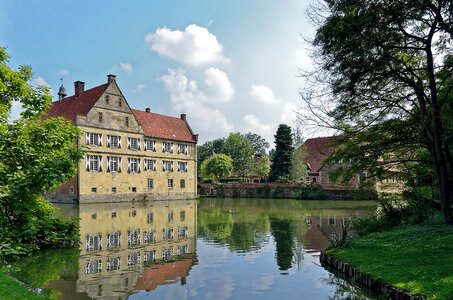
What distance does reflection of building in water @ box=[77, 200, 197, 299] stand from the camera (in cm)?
1062

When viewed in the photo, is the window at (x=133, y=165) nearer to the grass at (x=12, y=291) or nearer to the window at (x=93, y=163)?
the window at (x=93, y=163)

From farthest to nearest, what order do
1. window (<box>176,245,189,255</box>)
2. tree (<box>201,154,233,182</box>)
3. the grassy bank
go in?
tree (<box>201,154,233,182</box>), window (<box>176,245,189,255</box>), the grassy bank

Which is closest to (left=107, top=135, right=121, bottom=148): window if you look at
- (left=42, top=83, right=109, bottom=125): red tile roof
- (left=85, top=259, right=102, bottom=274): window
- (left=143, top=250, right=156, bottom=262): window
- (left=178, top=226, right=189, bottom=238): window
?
(left=42, top=83, right=109, bottom=125): red tile roof

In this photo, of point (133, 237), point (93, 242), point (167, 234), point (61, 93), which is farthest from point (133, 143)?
point (93, 242)

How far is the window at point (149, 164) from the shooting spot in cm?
4750

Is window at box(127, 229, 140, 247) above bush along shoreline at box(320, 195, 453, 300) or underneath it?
underneath

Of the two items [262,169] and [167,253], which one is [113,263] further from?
[262,169]

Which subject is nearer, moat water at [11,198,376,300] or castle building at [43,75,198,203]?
moat water at [11,198,376,300]

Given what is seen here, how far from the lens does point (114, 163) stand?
43.5 m

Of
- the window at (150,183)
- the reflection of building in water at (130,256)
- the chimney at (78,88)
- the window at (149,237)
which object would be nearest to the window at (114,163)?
the window at (150,183)

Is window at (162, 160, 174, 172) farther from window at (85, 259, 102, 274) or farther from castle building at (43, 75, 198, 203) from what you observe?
window at (85, 259, 102, 274)

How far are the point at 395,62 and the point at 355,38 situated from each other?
2235mm

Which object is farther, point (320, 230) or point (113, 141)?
point (113, 141)

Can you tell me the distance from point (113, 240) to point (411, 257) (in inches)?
472
